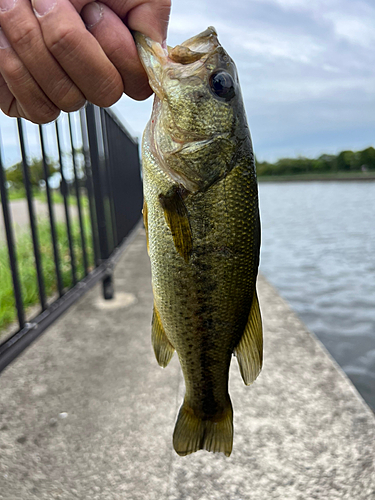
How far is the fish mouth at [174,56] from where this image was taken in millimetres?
1319

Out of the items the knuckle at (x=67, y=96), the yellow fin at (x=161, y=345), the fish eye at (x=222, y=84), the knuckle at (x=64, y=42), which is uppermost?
the knuckle at (x=64, y=42)

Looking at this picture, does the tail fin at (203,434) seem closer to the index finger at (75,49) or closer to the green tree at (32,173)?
the index finger at (75,49)

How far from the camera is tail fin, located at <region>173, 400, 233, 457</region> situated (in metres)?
1.57

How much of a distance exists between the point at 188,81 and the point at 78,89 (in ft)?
1.33

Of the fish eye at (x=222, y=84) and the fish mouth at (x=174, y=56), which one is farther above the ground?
the fish mouth at (x=174, y=56)

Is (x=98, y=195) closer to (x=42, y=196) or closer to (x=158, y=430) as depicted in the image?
(x=158, y=430)

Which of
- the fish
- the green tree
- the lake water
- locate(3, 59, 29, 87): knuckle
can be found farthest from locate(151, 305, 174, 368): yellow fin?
the green tree

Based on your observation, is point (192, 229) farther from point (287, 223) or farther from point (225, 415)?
point (287, 223)

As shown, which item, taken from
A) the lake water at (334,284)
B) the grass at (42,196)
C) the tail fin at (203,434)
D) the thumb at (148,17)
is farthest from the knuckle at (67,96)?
the grass at (42,196)

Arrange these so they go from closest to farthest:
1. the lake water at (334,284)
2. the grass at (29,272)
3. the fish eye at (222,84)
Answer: the fish eye at (222,84) → the grass at (29,272) → the lake water at (334,284)

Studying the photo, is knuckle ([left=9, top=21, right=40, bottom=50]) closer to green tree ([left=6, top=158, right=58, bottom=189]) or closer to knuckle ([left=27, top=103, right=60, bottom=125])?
knuckle ([left=27, top=103, right=60, bottom=125])

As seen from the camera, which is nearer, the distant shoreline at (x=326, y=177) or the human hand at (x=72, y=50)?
the human hand at (x=72, y=50)

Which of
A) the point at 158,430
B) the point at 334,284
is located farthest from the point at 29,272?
the point at 334,284

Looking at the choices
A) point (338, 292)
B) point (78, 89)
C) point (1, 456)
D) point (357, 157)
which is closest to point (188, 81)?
point (78, 89)
